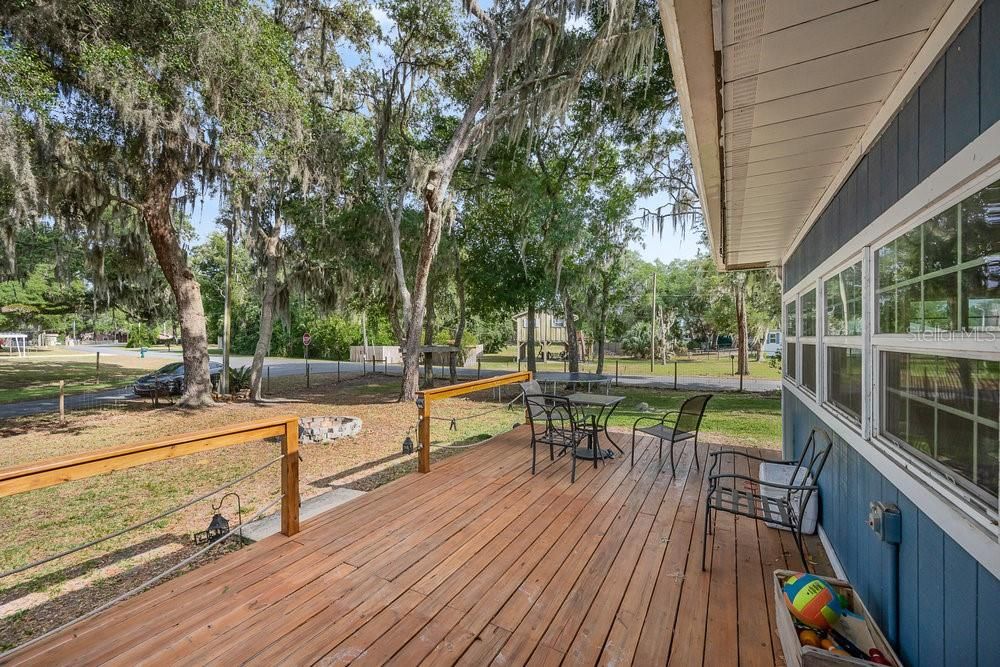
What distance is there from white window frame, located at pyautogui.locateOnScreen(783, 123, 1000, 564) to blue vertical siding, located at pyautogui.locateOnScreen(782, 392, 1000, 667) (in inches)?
2.6

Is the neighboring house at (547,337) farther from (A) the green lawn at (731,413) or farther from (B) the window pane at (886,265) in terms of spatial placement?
(B) the window pane at (886,265)

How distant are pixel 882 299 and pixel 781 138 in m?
0.84

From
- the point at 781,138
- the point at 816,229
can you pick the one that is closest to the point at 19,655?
the point at 781,138

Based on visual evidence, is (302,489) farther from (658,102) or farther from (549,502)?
(658,102)

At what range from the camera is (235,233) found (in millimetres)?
10617

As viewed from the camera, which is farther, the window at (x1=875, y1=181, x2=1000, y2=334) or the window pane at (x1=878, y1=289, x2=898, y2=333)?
the window pane at (x1=878, y1=289, x2=898, y2=333)

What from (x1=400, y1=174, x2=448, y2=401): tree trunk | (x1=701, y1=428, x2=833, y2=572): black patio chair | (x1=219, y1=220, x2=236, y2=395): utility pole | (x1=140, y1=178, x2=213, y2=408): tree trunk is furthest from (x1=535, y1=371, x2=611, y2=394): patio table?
(x1=219, y1=220, x2=236, y2=395): utility pole

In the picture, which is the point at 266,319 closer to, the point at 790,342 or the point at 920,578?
the point at 790,342

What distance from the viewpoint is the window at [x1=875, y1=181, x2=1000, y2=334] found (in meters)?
1.10

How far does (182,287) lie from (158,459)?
9.59 meters

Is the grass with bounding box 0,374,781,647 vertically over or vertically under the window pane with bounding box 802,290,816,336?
under

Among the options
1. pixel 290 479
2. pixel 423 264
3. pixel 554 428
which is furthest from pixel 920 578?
A: pixel 423 264

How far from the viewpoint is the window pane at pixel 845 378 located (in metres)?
2.28

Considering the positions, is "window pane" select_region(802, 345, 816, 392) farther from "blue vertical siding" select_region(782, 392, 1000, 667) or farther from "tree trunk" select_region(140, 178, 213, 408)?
"tree trunk" select_region(140, 178, 213, 408)
